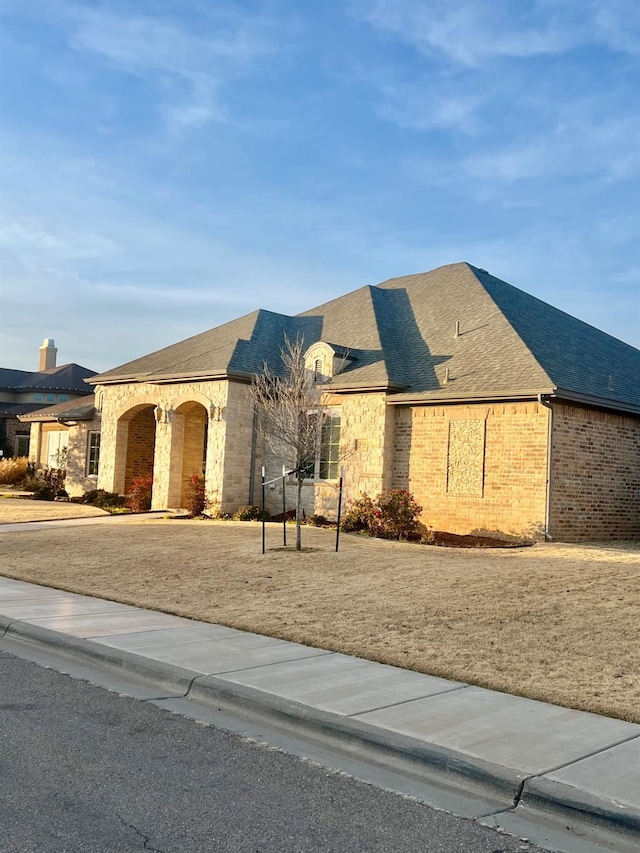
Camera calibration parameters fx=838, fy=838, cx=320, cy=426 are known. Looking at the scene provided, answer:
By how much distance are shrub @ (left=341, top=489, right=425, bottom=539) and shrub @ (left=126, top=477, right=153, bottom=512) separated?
7.75 metres

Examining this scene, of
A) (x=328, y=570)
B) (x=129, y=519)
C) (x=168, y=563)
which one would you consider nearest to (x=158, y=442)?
(x=129, y=519)

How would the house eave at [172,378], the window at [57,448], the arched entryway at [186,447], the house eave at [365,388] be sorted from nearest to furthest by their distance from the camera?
the house eave at [365,388] → the house eave at [172,378] → the arched entryway at [186,447] → the window at [57,448]

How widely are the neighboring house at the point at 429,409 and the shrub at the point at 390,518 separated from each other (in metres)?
1.12

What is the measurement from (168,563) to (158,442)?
10715mm

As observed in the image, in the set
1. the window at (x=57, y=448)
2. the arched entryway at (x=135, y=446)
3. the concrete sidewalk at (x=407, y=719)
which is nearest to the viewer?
the concrete sidewalk at (x=407, y=719)

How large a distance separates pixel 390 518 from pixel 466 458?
7.64 feet

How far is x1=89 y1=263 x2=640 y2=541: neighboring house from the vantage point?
18.8 m

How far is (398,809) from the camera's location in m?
4.77

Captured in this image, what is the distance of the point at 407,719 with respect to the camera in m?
6.14

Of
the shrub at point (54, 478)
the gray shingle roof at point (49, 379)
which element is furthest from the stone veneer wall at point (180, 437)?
the gray shingle roof at point (49, 379)

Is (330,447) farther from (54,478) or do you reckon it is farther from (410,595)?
(54,478)

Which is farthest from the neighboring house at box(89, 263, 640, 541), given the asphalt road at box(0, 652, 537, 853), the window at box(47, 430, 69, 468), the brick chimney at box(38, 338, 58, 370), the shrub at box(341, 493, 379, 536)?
the brick chimney at box(38, 338, 58, 370)

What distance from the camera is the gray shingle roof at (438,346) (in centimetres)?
2008

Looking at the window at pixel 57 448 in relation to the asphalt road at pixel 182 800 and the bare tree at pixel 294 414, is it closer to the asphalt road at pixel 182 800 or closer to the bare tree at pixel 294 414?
the bare tree at pixel 294 414
